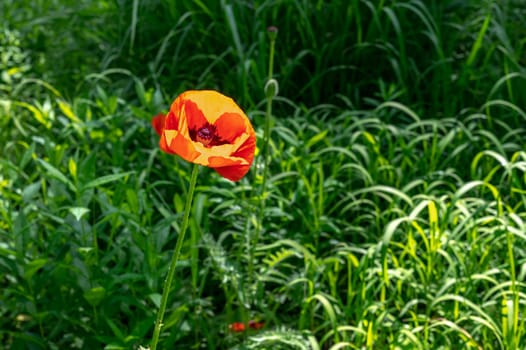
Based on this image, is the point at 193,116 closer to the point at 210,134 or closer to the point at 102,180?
the point at 210,134

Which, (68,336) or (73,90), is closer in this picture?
(68,336)

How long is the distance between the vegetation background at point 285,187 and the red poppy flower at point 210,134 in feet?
2.19

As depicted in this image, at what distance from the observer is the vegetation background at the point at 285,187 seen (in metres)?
2.33

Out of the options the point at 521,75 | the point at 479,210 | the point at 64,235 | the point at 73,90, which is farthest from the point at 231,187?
the point at 73,90

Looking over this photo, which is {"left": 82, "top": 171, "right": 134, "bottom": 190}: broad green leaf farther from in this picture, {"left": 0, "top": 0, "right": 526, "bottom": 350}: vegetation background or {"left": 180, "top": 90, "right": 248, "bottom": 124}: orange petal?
{"left": 180, "top": 90, "right": 248, "bottom": 124}: orange petal

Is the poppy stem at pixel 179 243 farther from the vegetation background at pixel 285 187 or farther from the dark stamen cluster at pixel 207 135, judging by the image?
the vegetation background at pixel 285 187

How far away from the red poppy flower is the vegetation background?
667mm

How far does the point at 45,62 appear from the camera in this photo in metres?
4.22

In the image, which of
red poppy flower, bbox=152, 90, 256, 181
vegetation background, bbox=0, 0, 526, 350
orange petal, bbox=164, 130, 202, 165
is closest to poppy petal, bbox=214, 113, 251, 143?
red poppy flower, bbox=152, 90, 256, 181

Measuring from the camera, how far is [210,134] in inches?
60.4

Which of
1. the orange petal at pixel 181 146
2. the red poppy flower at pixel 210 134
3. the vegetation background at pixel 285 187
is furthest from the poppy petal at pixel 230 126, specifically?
the vegetation background at pixel 285 187

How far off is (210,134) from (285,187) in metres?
1.38

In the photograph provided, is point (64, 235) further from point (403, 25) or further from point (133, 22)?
point (403, 25)

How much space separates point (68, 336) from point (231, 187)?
2.18ft
